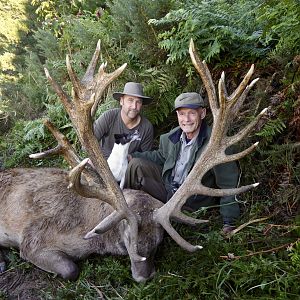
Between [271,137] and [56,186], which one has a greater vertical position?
[56,186]

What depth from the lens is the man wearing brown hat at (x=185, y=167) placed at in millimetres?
4691

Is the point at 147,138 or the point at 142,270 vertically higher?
the point at 147,138

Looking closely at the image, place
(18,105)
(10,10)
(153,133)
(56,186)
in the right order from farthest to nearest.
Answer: (10,10)
(18,105)
(153,133)
(56,186)

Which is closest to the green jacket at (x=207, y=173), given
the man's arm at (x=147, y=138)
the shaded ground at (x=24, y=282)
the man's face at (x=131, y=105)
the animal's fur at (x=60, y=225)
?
the man's arm at (x=147, y=138)

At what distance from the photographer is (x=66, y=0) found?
37.6 feet

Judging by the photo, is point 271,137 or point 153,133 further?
point 153,133

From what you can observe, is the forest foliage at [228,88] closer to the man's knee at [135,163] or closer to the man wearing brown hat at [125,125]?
the man wearing brown hat at [125,125]

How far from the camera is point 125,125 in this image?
20.0 feet

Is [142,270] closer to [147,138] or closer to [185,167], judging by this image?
[185,167]

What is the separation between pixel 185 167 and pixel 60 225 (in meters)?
1.64


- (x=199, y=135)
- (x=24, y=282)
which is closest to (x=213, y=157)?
(x=199, y=135)

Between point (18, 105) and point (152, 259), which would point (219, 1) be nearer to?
point (152, 259)

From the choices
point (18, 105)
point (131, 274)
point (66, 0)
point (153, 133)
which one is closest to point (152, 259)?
point (131, 274)

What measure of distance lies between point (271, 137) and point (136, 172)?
168 cm
